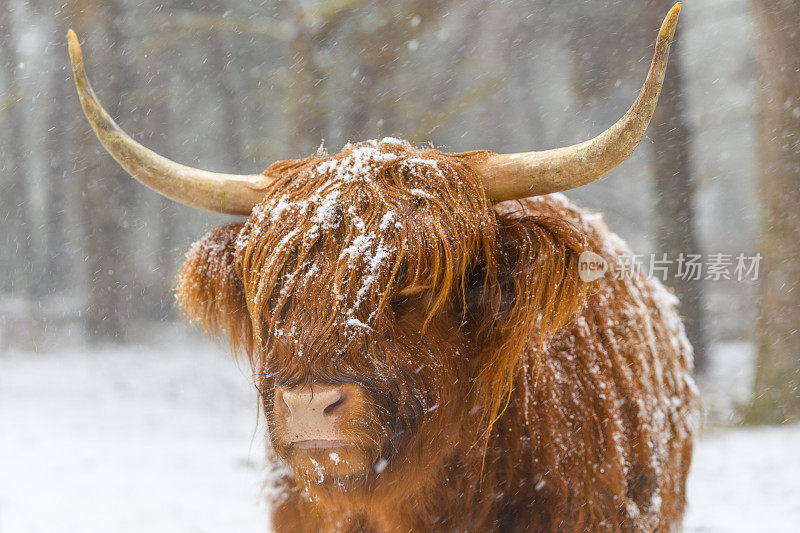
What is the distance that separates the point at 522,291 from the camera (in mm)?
2168

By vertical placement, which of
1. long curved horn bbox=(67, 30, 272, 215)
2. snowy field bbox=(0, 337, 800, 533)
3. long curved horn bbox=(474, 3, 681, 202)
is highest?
long curved horn bbox=(474, 3, 681, 202)

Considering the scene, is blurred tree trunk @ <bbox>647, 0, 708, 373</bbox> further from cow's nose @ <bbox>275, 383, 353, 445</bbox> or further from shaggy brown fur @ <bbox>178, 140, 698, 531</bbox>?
cow's nose @ <bbox>275, 383, 353, 445</bbox>

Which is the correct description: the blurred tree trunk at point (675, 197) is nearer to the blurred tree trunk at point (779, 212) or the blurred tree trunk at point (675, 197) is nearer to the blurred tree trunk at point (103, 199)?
the blurred tree trunk at point (779, 212)

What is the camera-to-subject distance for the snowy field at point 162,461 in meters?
4.69

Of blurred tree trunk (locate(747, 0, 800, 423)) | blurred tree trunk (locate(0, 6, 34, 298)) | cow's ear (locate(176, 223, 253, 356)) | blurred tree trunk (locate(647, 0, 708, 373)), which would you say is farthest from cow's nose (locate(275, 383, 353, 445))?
blurred tree trunk (locate(0, 6, 34, 298))

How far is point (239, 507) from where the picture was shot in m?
5.02

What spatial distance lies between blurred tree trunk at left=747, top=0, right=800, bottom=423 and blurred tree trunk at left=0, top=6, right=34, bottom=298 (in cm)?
1058

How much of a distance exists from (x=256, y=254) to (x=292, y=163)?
46 cm

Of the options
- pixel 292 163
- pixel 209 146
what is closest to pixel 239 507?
pixel 292 163

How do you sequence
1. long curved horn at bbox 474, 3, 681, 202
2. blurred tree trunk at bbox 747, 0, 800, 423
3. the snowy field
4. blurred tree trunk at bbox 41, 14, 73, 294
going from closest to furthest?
long curved horn at bbox 474, 3, 681, 202
the snowy field
blurred tree trunk at bbox 747, 0, 800, 423
blurred tree trunk at bbox 41, 14, 73, 294

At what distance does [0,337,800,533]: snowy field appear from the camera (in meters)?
4.69

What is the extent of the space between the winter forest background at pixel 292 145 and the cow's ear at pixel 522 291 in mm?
916

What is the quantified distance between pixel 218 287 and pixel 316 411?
89cm

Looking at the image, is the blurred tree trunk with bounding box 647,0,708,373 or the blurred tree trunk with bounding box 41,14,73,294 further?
the blurred tree trunk with bounding box 41,14,73,294
